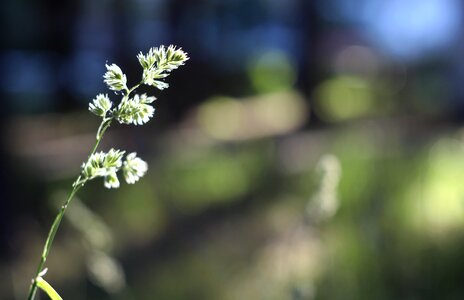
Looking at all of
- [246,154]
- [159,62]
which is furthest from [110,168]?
[246,154]

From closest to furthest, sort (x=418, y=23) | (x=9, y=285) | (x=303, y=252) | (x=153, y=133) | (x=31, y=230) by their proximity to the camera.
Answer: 1. (x=303, y=252)
2. (x=9, y=285)
3. (x=31, y=230)
4. (x=153, y=133)
5. (x=418, y=23)

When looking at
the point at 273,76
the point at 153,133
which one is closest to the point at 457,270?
the point at 153,133

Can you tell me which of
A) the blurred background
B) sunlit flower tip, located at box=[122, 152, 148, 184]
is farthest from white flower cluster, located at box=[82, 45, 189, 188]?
the blurred background

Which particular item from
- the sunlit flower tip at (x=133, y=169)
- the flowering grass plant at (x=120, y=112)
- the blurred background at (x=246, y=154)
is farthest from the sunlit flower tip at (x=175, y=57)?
the blurred background at (x=246, y=154)

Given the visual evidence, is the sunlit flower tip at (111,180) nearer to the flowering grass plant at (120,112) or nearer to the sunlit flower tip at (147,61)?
the flowering grass plant at (120,112)

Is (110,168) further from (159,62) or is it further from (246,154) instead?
(246,154)

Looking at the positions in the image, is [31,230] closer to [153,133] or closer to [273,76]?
[153,133]
